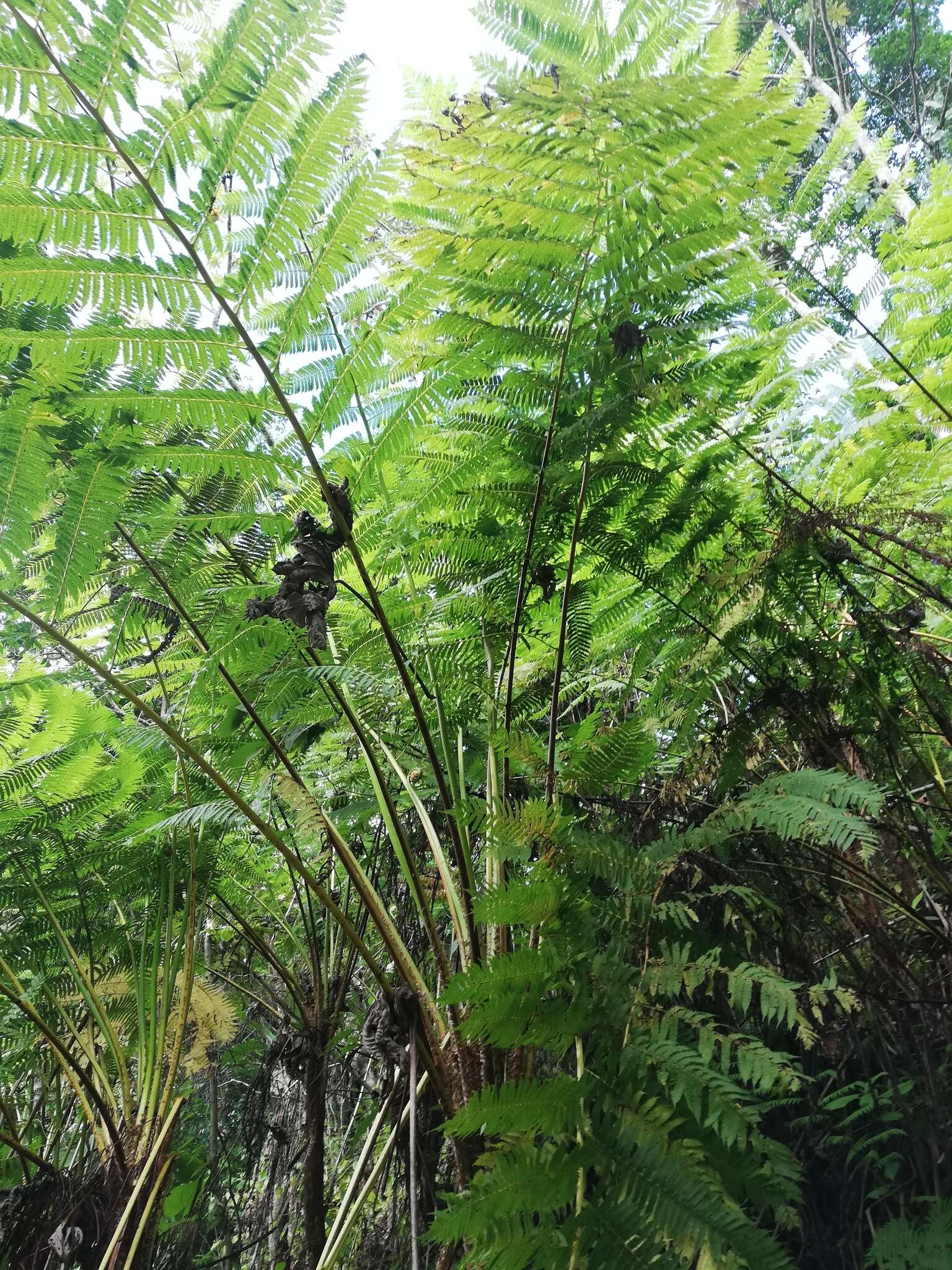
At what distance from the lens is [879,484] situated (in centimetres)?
161

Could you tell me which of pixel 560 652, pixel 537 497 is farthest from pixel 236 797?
pixel 537 497

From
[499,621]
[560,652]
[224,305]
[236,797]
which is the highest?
[224,305]

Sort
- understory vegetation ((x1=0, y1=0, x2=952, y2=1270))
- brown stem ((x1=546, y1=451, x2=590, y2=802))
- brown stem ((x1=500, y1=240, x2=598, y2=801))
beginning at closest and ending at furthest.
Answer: understory vegetation ((x1=0, y1=0, x2=952, y2=1270)) < brown stem ((x1=546, y1=451, x2=590, y2=802)) < brown stem ((x1=500, y1=240, x2=598, y2=801))

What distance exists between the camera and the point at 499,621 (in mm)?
1394

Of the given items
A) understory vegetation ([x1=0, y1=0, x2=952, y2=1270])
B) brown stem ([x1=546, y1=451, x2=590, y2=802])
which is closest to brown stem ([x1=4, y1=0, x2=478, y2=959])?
understory vegetation ([x1=0, y1=0, x2=952, y2=1270])

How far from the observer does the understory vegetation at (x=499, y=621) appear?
0.83 metres

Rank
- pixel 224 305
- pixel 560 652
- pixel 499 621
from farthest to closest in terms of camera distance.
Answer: pixel 499 621 < pixel 560 652 < pixel 224 305

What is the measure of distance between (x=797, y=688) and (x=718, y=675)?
15cm

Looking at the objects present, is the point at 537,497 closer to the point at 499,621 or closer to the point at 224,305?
the point at 499,621

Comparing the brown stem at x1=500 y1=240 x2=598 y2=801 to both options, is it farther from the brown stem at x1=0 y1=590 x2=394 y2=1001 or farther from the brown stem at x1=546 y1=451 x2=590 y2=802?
the brown stem at x1=0 y1=590 x2=394 y2=1001

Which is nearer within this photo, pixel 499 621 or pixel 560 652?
pixel 560 652

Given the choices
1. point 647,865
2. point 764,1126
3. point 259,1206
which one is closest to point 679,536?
point 647,865

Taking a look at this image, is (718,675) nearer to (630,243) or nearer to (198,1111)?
(630,243)

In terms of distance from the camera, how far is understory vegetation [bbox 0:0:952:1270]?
0.83 m
